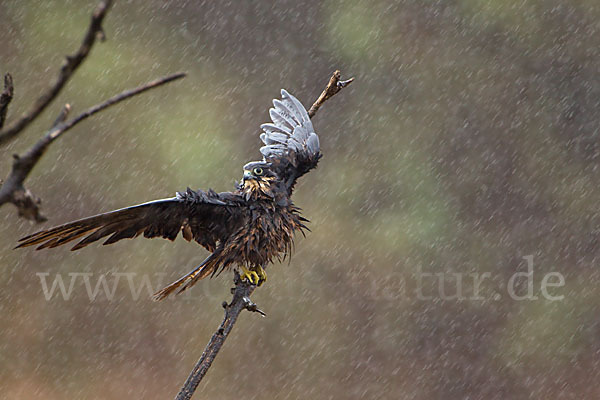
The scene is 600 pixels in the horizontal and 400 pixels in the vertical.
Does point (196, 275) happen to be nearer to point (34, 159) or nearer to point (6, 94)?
point (6, 94)

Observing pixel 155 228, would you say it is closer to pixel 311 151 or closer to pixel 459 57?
pixel 311 151

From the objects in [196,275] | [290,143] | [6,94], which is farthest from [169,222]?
[6,94]

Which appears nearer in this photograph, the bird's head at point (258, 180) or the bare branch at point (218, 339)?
the bare branch at point (218, 339)

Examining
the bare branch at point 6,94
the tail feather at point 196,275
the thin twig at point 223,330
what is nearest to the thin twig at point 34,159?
the bare branch at point 6,94

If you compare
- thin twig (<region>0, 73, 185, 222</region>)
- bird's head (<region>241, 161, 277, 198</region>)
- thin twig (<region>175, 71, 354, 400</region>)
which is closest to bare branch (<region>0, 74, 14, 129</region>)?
thin twig (<region>0, 73, 185, 222</region>)

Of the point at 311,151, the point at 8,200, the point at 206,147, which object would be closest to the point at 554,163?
the point at 206,147

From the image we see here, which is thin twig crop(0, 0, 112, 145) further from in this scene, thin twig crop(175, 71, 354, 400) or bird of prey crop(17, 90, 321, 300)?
bird of prey crop(17, 90, 321, 300)

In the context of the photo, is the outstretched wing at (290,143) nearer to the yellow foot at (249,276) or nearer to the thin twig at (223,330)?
the thin twig at (223,330)
